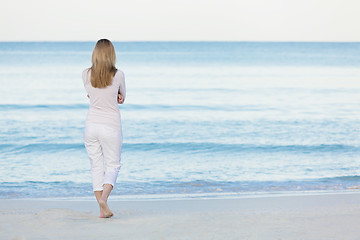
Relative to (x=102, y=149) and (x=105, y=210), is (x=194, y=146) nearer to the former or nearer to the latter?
(x=105, y=210)

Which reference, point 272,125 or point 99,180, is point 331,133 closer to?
point 272,125

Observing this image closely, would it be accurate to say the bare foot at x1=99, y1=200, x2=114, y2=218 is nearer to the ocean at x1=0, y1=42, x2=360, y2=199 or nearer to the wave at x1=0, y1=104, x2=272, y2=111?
the ocean at x1=0, y1=42, x2=360, y2=199

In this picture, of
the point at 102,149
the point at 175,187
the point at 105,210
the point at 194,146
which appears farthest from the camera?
the point at 194,146

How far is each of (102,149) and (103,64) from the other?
0.79 metres

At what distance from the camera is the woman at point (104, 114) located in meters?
4.60

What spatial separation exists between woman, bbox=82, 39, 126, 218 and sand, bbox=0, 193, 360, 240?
1.47 ft

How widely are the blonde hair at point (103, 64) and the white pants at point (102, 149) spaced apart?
1.30ft

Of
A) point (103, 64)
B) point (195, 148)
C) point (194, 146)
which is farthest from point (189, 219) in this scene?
point (194, 146)

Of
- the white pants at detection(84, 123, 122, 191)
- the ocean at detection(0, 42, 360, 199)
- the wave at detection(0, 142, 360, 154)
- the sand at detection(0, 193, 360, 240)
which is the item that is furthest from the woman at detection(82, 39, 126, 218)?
the wave at detection(0, 142, 360, 154)

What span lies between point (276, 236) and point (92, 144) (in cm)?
181

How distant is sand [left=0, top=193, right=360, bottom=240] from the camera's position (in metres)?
4.46

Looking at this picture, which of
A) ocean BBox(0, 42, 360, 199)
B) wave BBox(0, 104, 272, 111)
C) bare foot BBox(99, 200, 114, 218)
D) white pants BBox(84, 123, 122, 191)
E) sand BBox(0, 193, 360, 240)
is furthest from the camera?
wave BBox(0, 104, 272, 111)

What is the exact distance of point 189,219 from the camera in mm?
5051

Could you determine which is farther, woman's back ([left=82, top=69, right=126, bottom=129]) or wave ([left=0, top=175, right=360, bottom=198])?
wave ([left=0, top=175, right=360, bottom=198])
